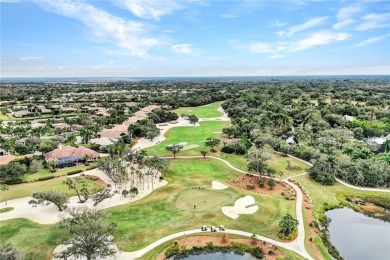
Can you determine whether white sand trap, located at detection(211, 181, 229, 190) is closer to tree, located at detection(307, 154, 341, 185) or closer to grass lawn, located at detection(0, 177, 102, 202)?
tree, located at detection(307, 154, 341, 185)

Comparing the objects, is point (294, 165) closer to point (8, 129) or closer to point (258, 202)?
point (258, 202)

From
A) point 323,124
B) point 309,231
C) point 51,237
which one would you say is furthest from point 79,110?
point 309,231

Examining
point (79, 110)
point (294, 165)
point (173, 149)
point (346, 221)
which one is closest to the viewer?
point (346, 221)

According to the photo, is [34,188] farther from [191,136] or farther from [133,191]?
[191,136]

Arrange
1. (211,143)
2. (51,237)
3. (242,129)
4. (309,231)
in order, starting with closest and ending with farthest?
(51,237), (309,231), (211,143), (242,129)

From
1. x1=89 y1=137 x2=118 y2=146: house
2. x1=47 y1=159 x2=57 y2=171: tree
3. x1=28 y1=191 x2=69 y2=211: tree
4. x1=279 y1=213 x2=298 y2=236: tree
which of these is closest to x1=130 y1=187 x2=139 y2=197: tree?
x1=28 y1=191 x2=69 y2=211: tree

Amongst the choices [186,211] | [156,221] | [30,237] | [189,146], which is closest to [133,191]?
[156,221]
